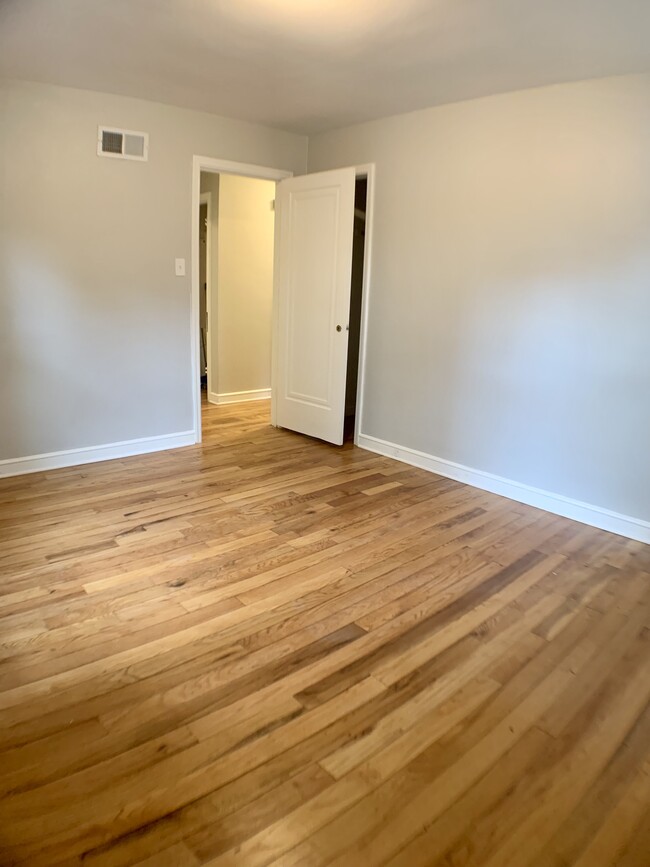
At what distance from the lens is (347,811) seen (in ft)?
4.77

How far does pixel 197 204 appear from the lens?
4156mm

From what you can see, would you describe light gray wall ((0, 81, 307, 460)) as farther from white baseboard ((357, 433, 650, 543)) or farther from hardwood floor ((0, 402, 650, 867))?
white baseboard ((357, 433, 650, 543))

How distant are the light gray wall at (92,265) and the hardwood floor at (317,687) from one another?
854 millimetres

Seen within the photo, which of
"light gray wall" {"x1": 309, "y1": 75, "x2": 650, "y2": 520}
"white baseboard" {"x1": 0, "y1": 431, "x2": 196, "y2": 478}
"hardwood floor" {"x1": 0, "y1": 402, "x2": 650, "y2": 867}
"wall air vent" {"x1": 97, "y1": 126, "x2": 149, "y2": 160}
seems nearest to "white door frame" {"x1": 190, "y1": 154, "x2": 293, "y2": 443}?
"white baseboard" {"x1": 0, "y1": 431, "x2": 196, "y2": 478}

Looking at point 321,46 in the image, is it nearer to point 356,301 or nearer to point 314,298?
point 314,298

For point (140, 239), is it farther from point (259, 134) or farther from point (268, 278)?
point (268, 278)

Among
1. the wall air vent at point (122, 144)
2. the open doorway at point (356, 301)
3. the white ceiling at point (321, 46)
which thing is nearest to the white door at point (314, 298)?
the open doorway at point (356, 301)

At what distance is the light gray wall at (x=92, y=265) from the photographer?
3.45 m

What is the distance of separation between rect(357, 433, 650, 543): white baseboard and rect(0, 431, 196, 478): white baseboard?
60.4 inches

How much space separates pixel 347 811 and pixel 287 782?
0.18 m

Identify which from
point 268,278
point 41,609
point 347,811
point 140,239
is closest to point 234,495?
point 41,609

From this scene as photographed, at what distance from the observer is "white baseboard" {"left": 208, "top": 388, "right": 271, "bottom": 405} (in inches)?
Result: 233

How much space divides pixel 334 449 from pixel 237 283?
88.5 inches

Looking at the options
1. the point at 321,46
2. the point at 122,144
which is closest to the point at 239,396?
the point at 122,144
